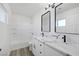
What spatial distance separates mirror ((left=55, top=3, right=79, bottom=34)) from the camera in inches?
54.7

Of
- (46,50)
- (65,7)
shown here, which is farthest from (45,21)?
(46,50)

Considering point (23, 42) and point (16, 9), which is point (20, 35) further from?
point (16, 9)

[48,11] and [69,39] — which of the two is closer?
[69,39]

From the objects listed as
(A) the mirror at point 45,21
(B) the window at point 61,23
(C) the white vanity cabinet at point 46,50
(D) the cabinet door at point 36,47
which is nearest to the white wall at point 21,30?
(D) the cabinet door at point 36,47

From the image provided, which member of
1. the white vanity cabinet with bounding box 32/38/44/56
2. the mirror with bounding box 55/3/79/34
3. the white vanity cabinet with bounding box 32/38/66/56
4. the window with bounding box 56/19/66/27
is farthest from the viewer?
the white vanity cabinet with bounding box 32/38/44/56

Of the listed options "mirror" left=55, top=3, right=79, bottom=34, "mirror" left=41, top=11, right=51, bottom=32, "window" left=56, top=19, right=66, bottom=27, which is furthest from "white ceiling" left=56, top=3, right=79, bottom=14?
"mirror" left=41, top=11, right=51, bottom=32

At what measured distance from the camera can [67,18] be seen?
158cm

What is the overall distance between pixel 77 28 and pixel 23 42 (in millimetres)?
1494

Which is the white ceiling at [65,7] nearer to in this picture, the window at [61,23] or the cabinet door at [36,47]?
the window at [61,23]

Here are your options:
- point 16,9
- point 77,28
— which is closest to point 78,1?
point 77,28

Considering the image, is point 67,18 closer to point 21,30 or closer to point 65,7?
point 65,7

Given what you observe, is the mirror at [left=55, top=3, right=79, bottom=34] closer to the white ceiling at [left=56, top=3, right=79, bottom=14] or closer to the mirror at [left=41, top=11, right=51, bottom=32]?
the white ceiling at [left=56, top=3, right=79, bottom=14]

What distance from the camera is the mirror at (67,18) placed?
139 cm

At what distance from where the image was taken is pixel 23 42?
2270 mm
